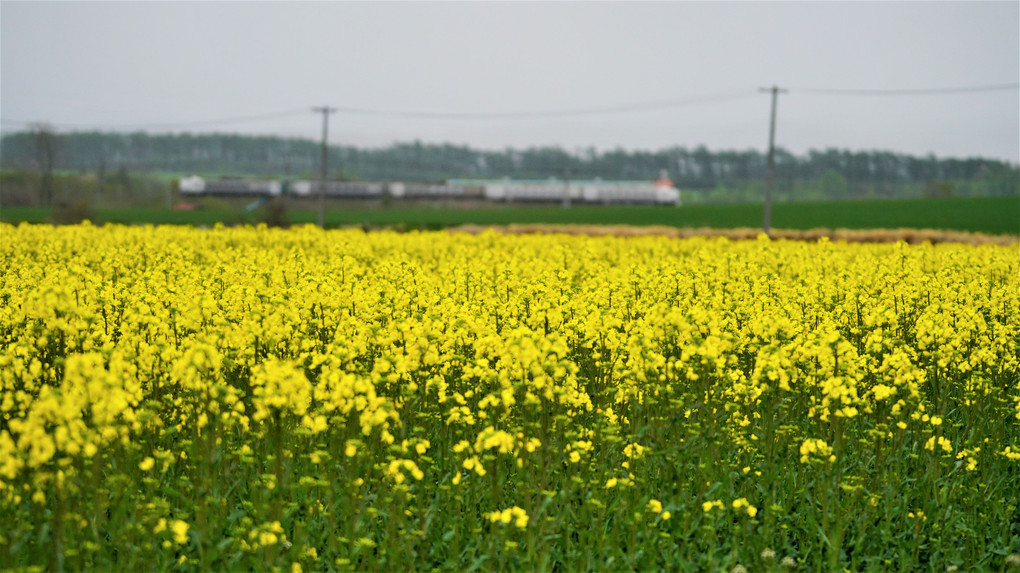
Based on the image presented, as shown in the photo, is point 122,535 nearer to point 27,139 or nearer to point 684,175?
point 27,139

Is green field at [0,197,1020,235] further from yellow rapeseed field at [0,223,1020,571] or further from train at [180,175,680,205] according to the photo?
yellow rapeseed field at [0,223,1020,571]

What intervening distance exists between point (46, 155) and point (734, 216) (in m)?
66.8

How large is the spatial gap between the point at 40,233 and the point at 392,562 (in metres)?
21.7

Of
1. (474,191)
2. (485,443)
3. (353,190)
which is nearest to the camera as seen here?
(485,443)

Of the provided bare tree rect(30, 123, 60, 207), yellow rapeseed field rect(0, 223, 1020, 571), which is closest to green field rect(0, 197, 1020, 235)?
bare tree rect(30, 123, 60, 207)

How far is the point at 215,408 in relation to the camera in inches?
247

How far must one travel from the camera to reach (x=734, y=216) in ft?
258

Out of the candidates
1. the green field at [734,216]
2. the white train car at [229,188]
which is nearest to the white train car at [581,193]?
the green field at [734,216]

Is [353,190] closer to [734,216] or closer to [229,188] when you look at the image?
[229,188]

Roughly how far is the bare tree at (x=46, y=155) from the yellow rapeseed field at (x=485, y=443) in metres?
86.8

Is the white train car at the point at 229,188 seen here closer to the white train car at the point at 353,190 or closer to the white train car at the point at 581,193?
the white train car at the point at 353,190

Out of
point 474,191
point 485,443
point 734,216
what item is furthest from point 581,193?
point 485,443

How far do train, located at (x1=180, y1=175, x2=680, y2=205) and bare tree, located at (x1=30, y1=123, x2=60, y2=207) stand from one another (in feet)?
56.0

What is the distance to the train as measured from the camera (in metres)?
105
